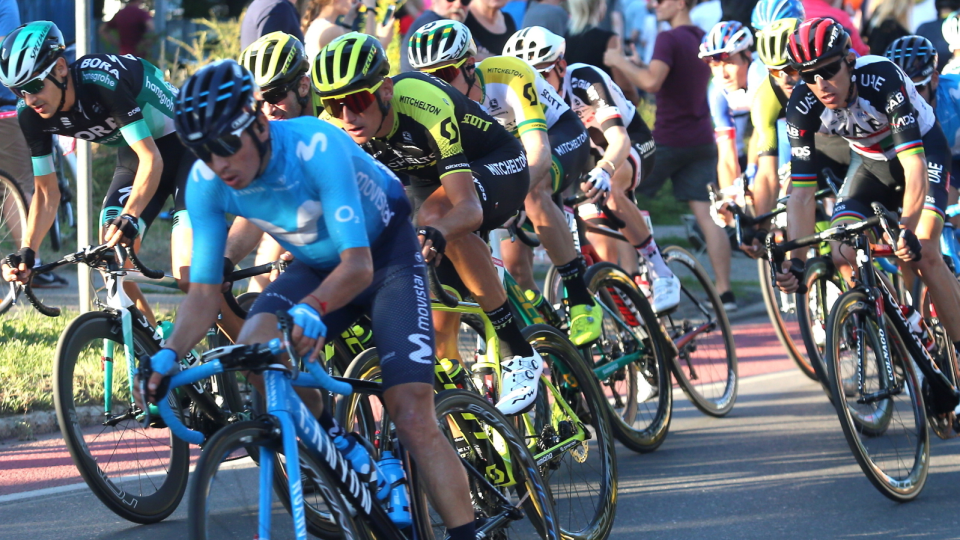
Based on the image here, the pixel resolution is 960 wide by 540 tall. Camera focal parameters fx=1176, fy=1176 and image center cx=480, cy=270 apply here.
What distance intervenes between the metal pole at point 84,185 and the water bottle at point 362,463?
3.86m

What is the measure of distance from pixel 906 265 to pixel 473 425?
3.06m

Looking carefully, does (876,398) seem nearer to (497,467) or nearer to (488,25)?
(497,467)

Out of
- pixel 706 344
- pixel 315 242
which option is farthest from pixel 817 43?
pixel 315 242

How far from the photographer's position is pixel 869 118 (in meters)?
5.86

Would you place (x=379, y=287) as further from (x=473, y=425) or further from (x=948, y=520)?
(x=948, y=520)

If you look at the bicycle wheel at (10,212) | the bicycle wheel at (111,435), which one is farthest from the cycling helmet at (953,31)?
the bicycle wheel at (10,212)

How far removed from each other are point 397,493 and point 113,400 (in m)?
2.19

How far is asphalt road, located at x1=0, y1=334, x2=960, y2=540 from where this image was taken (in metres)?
4.83

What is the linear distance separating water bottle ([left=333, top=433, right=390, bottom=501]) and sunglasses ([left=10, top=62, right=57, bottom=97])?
2725mm

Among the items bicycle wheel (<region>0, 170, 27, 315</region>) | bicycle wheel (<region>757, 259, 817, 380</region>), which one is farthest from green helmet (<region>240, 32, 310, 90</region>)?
bicycle wheel (<region>757, 259, 817, 380</region>)

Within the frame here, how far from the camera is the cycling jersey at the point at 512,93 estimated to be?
234 inches

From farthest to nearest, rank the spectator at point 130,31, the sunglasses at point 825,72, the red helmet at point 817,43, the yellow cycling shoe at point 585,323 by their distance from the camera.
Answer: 1. the spectator at point 130,31
2. the yellow cycling shoe at point 585,323
3. the sunglasses at point 825,72
4. the red helmet at point 817,43

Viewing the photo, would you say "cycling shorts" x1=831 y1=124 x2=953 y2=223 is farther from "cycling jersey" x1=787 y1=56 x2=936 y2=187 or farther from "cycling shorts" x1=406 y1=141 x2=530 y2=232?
"cycling shorts" x1=406 y1=141 x2=530 y2=232

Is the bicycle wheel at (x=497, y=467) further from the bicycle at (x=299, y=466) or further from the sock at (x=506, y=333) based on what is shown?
the sock at (x=506, y=333)
